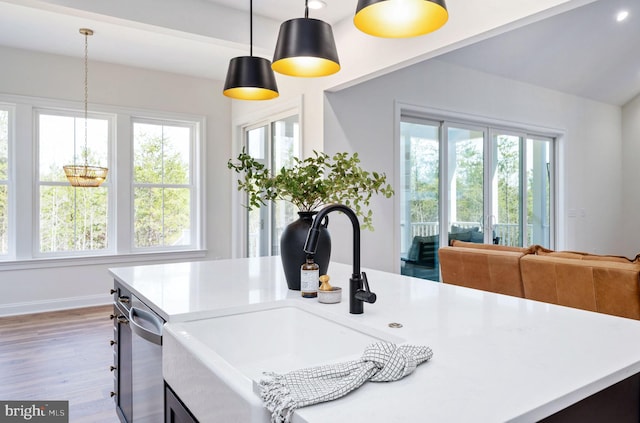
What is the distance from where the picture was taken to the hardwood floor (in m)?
2.70

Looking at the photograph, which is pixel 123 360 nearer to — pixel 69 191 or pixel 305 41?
pixel 305 41

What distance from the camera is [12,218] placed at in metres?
4.69

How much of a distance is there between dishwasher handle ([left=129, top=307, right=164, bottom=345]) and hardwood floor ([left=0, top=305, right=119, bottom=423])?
1.23 m

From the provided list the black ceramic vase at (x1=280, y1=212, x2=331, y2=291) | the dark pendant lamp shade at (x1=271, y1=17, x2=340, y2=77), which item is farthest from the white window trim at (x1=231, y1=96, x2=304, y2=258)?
the black ceramic vase at (x1=280, y1=212, x2=331, y2=291)

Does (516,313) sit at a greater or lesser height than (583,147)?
lesser

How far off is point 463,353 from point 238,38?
333cm

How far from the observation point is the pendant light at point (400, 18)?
1427 mm

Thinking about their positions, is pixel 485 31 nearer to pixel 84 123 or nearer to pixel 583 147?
pixel 84 123

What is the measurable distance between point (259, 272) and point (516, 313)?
1201 mm

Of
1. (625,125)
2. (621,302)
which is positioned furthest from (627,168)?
(621,302)

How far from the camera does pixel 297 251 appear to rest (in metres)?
1.73

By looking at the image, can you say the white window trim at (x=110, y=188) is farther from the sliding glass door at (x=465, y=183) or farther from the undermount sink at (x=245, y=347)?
the undermount sink at (x=245, y=347)

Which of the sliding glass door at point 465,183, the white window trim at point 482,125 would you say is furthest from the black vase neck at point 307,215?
the sliding glass door at point 465,183

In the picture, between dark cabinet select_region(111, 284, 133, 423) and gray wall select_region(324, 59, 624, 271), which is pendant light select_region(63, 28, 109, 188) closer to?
gray wall select_region(324, 59, 624, 271)
